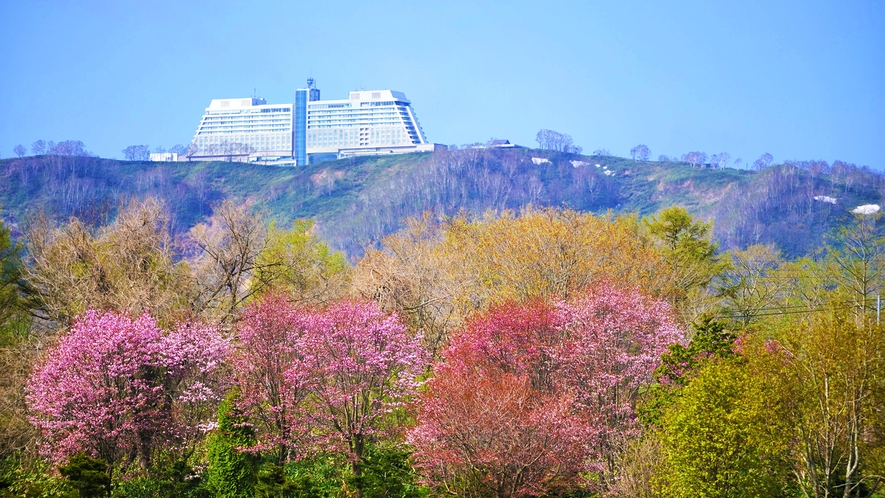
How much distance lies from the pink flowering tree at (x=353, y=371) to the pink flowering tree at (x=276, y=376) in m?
0.36

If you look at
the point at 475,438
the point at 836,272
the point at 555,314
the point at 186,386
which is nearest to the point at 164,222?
the point at 186,386

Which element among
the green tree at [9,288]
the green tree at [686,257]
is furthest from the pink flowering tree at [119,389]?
the green tree at [686,257]

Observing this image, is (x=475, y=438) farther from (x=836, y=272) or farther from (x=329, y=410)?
(x=836, y=272)

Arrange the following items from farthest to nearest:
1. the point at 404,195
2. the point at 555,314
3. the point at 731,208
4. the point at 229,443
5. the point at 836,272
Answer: the point at 404,195
the point at 731,208
the point at 836,272
the point at 555,314
the point at 229,443

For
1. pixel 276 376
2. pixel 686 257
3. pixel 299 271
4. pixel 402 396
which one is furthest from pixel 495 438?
pixel 686 257

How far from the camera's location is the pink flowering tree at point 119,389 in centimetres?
2166

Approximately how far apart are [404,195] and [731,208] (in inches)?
2364

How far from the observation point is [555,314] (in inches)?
932

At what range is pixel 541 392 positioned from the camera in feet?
73.5

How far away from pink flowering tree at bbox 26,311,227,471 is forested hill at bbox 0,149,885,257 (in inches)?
4465

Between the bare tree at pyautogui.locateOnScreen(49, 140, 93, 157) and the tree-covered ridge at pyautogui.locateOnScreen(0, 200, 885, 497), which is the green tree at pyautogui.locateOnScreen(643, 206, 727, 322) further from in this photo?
the bare tree at pyautogui.locateOnScreen(49, 140, 93, 157)

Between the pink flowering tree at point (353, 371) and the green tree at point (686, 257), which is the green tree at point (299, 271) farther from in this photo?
the green tree at point (686, 257)

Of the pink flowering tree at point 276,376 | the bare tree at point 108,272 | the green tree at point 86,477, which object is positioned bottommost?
the green tree at point 86,477

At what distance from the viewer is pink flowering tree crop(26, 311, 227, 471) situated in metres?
21.7
